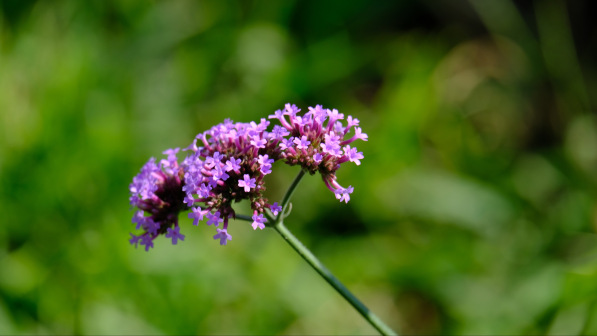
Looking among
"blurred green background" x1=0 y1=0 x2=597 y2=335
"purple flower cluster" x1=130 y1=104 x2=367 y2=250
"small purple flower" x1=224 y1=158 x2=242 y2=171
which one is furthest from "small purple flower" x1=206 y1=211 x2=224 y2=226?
"blurred green background" x1=0 y1=0 x2=597 y2=335

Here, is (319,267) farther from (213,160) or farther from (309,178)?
(309,178)

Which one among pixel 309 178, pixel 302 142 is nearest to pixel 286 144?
pixel 302 142

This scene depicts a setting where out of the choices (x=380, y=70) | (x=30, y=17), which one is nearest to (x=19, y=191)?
(x=30, y=17)

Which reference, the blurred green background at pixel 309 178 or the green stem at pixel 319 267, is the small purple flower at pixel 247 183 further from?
the blurred green background at pixel 309 178

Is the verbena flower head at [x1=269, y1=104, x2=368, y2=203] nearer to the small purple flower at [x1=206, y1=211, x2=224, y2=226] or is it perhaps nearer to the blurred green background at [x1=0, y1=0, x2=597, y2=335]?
the small purple flower at [x1=206, y1=211, x2=224, y2=226]

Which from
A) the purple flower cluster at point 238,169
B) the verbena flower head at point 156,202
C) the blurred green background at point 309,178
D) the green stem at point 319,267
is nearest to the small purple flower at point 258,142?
the purple flower cluster at point 238,169

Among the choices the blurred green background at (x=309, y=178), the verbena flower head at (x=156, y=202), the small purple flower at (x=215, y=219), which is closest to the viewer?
the small purple flower at (x=215, y=219)

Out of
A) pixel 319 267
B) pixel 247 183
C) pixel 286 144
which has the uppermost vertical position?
pixel 286 144
